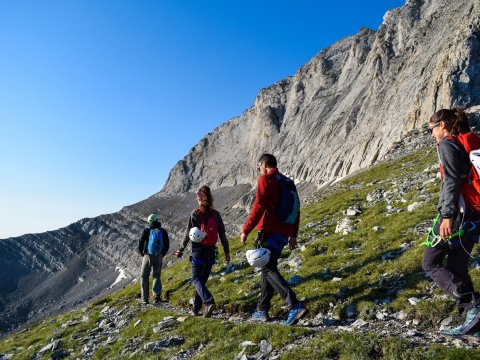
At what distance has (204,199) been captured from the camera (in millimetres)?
12602

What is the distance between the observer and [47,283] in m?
181

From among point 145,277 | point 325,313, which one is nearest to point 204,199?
point 325,313

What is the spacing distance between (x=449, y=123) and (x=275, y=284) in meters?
5.43

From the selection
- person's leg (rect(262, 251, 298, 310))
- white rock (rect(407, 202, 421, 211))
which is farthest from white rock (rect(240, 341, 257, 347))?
white rock (rect(407, 202, 421, 211))

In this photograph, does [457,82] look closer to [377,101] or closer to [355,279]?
[377,101]

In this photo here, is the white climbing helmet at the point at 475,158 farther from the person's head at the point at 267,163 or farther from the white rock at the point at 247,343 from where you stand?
the white rock at the point at 247,343

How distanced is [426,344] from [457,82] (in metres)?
72.3

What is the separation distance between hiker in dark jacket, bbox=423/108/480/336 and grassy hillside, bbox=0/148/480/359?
28.5 inches

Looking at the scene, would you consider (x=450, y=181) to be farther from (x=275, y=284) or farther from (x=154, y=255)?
(x=154, y=255)

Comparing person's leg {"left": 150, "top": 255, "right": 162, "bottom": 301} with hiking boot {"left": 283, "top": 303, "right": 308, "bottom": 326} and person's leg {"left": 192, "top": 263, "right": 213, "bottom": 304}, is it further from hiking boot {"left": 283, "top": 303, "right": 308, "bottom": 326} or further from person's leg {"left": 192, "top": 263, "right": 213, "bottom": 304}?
hiking boot {"left": 283, "top": 303, "right": 308, "bottom": 326}

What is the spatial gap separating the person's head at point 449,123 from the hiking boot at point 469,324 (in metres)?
3.27

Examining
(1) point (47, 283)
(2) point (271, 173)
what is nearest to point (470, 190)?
(2) point (271, 173)

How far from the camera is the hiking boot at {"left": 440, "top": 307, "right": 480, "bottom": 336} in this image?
6.89m

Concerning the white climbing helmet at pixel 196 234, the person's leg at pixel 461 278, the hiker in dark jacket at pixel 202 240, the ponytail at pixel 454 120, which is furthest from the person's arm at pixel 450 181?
the white climbing helmet at pixel 196 234
